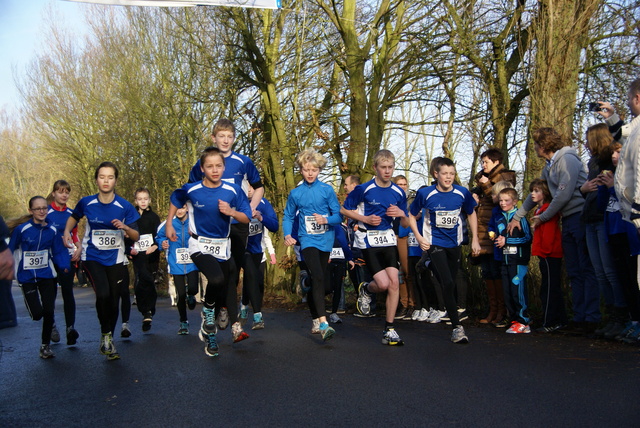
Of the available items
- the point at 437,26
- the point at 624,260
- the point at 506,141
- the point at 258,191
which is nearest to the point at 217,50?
the point at 437,26

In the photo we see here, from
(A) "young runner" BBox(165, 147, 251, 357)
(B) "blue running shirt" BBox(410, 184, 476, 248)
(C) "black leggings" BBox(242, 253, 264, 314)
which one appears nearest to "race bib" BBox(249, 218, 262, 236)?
(C) "black leggings" BBox(242, 253, 264, 314)

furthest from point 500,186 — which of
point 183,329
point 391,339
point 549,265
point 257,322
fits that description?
point 183,329

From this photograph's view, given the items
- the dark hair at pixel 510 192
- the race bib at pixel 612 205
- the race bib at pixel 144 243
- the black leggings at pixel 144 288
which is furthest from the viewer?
the race bib at pixel 144 243

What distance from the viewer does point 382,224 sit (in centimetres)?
799

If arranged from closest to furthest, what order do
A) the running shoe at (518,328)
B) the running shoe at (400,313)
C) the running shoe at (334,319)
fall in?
1. the running shoe at (518,328)
2. the running shoe at (334,319)
3. the running shoe at (400,313)

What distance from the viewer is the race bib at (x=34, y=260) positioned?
8.34 m

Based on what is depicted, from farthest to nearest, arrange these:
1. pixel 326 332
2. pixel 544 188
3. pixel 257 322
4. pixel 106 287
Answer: pixel 257 322
pixel 544 188
pixel 106 287
pixel 326 332

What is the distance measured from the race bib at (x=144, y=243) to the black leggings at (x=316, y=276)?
393 cm

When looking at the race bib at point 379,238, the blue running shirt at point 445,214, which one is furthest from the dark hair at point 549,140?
the race bib at point 379,238

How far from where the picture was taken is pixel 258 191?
8.60 meters

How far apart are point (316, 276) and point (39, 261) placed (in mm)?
3268

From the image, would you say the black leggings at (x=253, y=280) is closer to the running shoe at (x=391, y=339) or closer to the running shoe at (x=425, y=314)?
the running shoe at (x=391, y=339)

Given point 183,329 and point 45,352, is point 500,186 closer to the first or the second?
point 183,329

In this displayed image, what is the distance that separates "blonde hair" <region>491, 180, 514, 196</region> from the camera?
29.1ft
